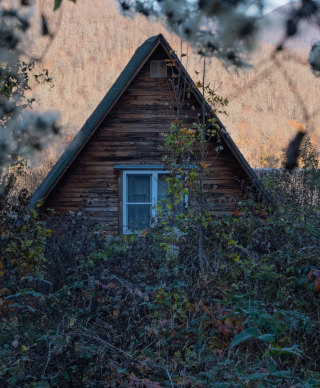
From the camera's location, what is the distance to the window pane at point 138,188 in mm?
10719

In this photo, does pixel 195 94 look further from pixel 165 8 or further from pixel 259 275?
pixel 165 8

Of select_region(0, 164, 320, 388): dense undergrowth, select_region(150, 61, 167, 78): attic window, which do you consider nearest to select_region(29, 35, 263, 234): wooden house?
select_region(150, 61, 167, 78): attic window

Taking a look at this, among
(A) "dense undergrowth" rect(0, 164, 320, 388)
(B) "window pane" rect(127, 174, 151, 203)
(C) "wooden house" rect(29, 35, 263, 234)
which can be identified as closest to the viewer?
(A) "dense undergrowth" rect(0, 164, 320, 388)

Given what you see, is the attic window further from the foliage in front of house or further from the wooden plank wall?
the foliage in front of house

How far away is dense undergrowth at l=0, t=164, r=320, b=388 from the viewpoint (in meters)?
3.60

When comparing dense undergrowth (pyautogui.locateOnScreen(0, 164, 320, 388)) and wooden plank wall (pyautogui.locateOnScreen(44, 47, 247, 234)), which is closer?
dense undergrowth (pyautogui.locateOnScreen(0, 164, 320, 388))

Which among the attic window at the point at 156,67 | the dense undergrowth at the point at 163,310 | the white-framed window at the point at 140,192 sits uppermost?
the attic window at the point at 156,67

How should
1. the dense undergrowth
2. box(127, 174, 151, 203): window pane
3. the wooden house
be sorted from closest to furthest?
the dense undergrowth < the wooden house < box(127, 174, 151, 203): window pane

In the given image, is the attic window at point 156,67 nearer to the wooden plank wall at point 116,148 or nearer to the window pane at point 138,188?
the wooden plank wall at point 116,148

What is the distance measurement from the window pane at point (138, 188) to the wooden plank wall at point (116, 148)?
32cm

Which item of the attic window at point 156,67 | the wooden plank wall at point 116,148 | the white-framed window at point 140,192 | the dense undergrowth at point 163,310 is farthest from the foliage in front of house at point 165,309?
the attic window at point 156,67

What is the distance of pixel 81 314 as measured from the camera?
488cm

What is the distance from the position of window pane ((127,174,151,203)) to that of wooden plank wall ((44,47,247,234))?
0.32 meters

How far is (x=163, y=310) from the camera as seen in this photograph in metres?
4.57
